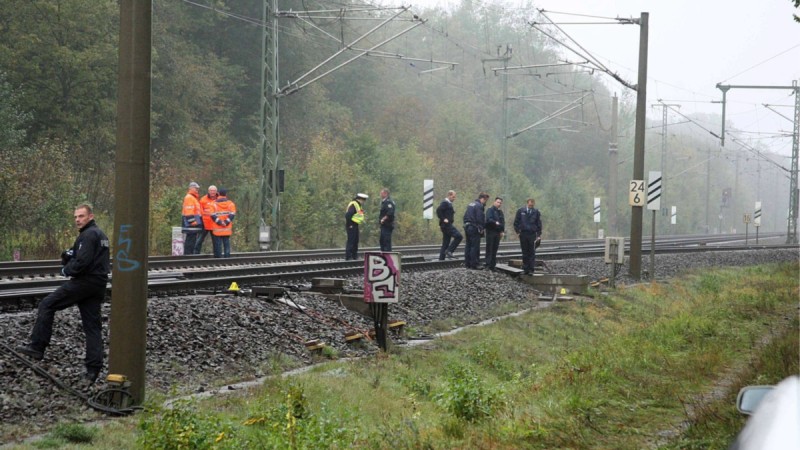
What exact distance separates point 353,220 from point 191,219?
13.8 ft

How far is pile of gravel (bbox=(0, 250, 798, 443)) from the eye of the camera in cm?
975

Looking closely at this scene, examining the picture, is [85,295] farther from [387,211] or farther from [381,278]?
[387,211]

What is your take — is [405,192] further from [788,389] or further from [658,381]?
[788,389]

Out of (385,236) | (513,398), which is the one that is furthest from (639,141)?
(513,398)

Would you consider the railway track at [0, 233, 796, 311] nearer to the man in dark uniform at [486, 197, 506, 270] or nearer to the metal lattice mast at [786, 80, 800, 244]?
the man in dark uniform at [486, 197, 506, 270]

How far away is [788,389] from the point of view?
3520mm

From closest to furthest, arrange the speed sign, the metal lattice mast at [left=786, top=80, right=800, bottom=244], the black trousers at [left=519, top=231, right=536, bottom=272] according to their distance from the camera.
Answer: the black trousers at [left=519, top=231, right=536, bottom=272] < the speed sign < the metal lattice mast at [left=786, top=80, right=800, bottom=244]

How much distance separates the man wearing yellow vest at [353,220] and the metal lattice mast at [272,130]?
7.11 metres

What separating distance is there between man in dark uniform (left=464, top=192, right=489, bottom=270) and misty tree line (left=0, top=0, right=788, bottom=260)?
9.61m

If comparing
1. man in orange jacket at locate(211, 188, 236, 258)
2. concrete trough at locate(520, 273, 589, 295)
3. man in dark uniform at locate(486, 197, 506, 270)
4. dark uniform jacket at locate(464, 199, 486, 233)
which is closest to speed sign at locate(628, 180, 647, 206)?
concrete trough at locate(520, 273, 589, 295)

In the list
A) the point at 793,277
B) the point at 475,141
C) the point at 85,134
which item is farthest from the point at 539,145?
the point at 793,277

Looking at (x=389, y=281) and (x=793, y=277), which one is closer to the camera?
(x=389, y=281)

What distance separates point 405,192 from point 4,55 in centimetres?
2065

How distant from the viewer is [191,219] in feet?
88.5
